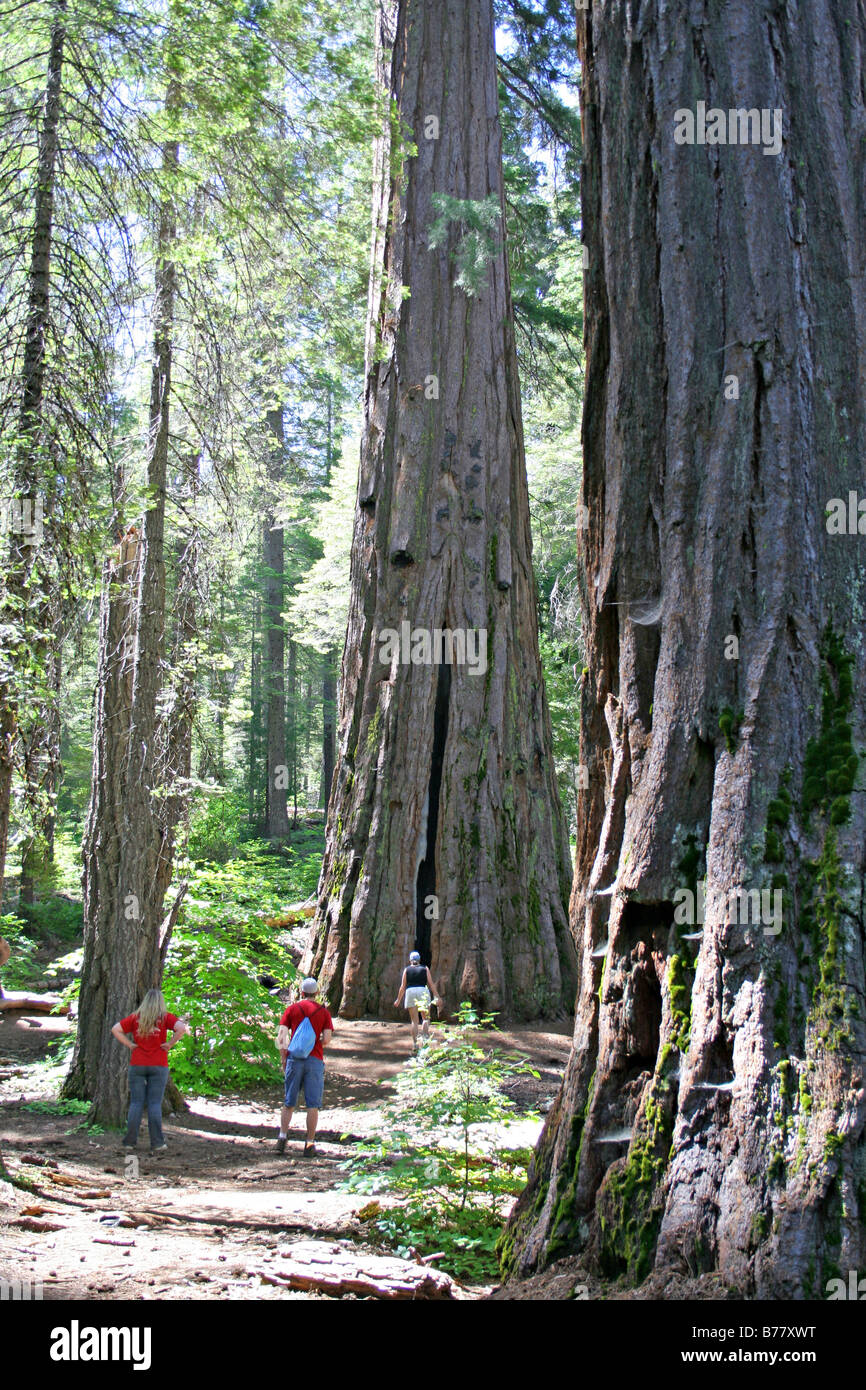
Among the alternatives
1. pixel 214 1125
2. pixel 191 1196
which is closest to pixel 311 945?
pixel 214 1125

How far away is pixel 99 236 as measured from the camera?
6551mm

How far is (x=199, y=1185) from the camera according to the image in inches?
253

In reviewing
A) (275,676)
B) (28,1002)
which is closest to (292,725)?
(275,676)

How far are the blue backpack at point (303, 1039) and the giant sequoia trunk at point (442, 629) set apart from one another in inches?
101

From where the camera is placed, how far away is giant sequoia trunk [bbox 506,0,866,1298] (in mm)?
2906

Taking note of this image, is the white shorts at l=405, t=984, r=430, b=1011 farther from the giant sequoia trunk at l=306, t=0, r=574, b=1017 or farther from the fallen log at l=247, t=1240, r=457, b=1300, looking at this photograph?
the fallen log at l=247, t=1240, r=457, b=1300

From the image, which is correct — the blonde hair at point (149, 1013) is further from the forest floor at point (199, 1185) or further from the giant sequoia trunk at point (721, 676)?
the giant sequoia trunk at point (721, 676)

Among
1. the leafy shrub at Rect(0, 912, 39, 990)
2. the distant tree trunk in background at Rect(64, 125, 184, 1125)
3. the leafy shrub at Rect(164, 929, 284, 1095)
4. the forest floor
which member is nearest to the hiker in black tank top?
the forest floor

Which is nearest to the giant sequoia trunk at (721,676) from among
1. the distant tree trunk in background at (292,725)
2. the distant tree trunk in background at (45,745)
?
the distant tree trunk in background at (45,745)

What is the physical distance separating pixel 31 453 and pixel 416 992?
6246mm

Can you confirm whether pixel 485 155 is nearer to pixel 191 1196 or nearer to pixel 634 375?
pixel 634 375

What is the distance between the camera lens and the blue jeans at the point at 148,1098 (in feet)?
24.9

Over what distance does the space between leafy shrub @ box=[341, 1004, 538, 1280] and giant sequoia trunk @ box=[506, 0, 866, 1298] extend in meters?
0.85

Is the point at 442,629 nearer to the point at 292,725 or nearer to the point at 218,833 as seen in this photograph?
the point at 218,833
